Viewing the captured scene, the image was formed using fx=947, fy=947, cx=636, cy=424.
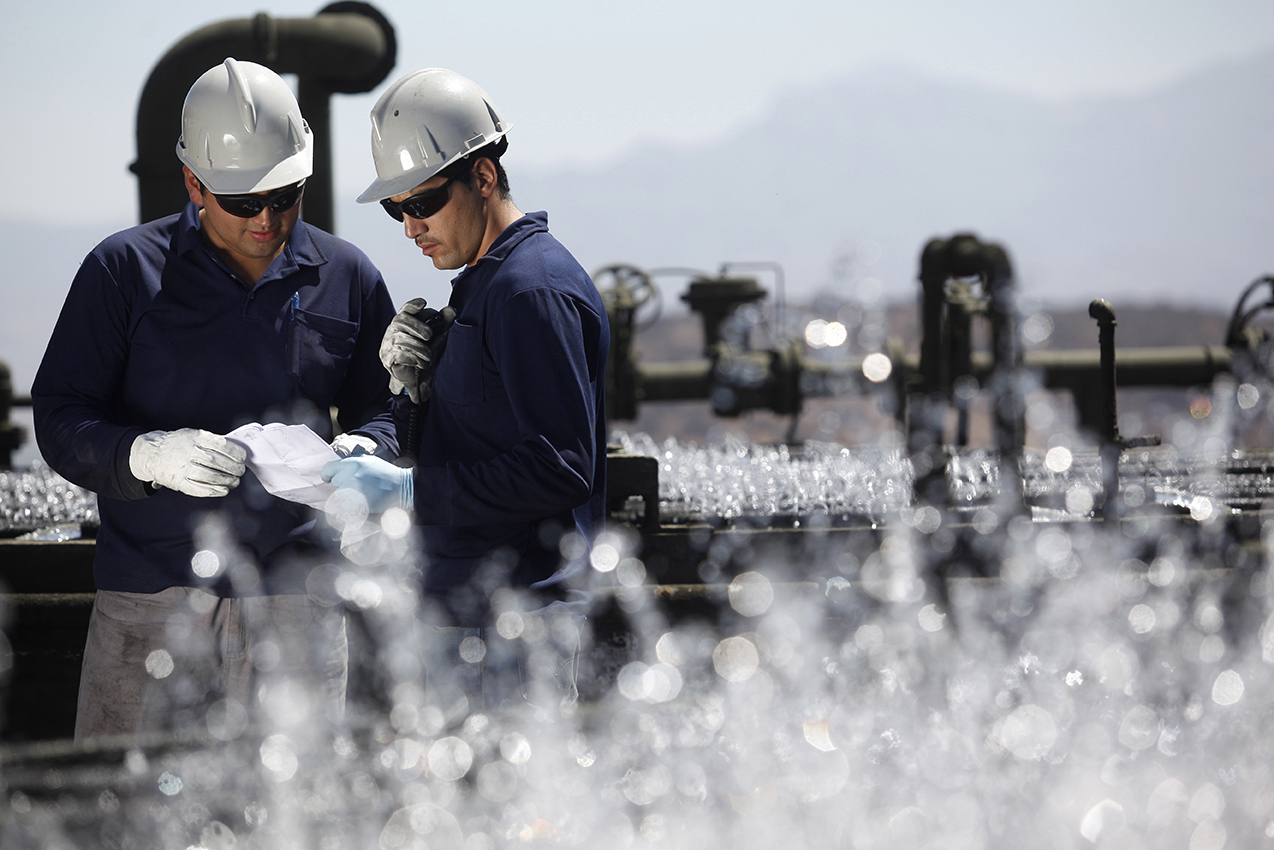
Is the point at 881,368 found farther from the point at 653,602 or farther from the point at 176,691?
the point at 176,691

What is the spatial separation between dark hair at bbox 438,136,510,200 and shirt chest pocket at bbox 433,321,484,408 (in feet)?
0.93

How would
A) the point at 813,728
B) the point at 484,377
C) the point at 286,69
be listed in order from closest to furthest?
the point at 813,728 → the point at 484,377 → the point at 286,69

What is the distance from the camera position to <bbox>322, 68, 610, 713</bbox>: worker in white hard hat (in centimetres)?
166

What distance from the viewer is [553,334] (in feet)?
5.39

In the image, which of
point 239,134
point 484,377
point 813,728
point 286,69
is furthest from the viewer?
point 286,69

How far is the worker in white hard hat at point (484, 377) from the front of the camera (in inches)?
65.3

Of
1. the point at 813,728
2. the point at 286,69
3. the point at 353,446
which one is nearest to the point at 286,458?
the point at 353,446

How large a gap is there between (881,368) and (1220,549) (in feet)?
12.6

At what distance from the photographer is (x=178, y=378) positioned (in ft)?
6.50

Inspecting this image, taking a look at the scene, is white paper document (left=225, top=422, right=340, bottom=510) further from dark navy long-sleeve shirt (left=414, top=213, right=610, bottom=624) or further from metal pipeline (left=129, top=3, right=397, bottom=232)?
metal pipeline (left=129, top=3, right=397, bottom=232)

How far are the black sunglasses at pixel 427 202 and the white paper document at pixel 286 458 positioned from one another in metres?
0.49

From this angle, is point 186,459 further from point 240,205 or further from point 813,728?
point 813,728

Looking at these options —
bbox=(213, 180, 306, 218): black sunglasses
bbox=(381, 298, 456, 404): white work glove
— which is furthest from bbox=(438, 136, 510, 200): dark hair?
bbox=(213, 180, 306, 218): black sunglasses

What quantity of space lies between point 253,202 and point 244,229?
0.07 metres
